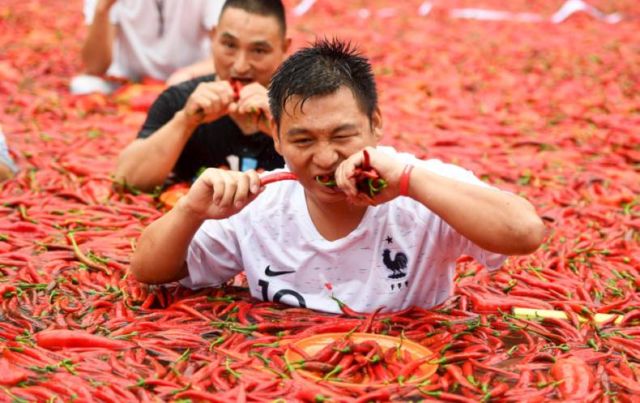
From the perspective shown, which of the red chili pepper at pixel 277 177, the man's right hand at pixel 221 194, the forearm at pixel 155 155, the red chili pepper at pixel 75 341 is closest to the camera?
the man's right hand at pixel 221 194

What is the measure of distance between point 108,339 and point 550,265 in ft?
6.81

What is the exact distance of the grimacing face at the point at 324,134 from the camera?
Result: 10.5 ft


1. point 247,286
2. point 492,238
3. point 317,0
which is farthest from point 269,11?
point 317,0

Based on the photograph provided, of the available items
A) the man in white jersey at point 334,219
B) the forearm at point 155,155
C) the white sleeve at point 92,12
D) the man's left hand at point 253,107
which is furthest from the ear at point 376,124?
the white sleeve at point 92,12

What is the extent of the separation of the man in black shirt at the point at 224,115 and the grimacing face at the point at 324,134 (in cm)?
138

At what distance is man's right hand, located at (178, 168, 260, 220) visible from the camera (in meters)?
3.16

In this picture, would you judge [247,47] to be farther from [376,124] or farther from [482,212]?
[482,212]

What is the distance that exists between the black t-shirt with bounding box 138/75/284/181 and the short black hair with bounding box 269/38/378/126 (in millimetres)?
1412

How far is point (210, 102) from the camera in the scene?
4.62 m

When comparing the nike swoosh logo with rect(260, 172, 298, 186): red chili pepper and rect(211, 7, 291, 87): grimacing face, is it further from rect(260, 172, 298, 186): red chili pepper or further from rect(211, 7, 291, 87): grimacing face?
rect(211, 7, 291, 87): grimacing face

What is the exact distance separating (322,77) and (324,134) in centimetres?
20

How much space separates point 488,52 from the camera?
9.70 meters

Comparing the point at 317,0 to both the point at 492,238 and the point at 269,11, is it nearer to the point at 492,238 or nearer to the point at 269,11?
the point at 269,11

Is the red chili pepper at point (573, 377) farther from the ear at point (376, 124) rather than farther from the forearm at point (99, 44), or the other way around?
the forearm at point (99, 44)
